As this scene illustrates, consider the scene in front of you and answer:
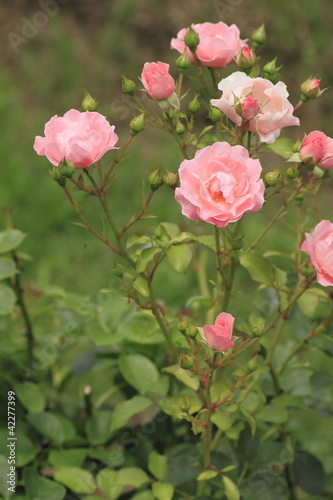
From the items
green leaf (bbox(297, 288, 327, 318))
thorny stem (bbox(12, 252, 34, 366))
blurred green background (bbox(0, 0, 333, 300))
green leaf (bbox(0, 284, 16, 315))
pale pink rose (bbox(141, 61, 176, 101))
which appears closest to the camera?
pale pink rose (bbox(141, 61, 176, 101))

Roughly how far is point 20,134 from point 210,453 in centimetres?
200

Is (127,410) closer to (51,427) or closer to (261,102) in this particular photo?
(51,427)

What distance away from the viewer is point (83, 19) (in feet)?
10.8

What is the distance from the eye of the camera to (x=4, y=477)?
1.15 meters

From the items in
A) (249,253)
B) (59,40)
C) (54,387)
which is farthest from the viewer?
(59,40)

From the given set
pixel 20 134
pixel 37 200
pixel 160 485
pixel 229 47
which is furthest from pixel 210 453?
pixel 20 134

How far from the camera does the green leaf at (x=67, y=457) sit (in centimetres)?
122

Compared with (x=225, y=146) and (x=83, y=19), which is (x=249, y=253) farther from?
(x=83, y=19)

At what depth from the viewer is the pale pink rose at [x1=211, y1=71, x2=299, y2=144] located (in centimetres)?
93

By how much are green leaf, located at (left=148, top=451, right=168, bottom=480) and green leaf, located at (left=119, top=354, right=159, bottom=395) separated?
0.33ft

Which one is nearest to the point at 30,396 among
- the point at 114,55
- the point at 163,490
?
the point at 163,490

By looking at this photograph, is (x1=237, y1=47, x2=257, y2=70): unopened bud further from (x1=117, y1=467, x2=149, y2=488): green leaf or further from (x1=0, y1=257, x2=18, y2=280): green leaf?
(x1=117, y1=467, x2=149, y2=488): green leaf

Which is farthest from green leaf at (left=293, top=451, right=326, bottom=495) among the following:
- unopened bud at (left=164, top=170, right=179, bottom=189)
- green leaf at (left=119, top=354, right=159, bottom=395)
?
unopened bud at (left=164, top=170, right=179, bottom=189)

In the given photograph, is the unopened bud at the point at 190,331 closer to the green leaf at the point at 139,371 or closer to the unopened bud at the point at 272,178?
the unopened bud at the point at 272,178
